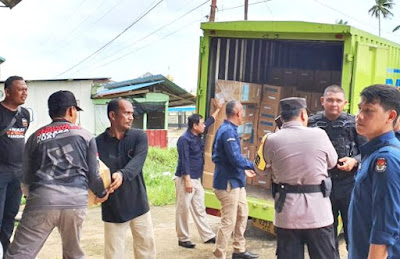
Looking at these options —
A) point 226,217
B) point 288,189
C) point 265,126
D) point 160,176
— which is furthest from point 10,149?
point 160,176

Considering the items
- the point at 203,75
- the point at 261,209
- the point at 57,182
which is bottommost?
the point at 261,209

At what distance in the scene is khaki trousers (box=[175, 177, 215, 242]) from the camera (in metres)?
6.32

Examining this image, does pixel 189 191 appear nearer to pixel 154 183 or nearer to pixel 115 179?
pixel 115 179

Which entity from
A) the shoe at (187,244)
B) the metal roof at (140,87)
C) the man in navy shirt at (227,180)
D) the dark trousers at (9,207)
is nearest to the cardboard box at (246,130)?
the man in navy shirt at (227,180)

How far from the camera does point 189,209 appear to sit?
21.1ft

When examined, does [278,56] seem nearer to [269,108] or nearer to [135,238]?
[269,108]

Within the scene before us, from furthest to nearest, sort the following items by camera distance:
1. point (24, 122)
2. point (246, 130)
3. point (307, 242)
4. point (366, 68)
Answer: point (246, 130) < point (366, 68) < point (24, 122) < point (307, 242)

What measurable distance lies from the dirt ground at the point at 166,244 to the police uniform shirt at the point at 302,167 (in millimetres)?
2302

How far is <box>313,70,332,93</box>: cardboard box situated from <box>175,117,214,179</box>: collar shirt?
6.74ft

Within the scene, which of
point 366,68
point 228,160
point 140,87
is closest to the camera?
point 228,160

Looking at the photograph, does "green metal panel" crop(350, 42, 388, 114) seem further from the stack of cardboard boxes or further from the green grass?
the green grass

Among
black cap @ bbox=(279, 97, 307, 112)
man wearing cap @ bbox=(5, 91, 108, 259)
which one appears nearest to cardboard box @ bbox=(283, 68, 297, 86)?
black cap @ bbox=(279, 97, 307, 112)

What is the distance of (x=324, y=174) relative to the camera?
152 inches

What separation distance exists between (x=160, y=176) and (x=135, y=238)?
23.2 ft
